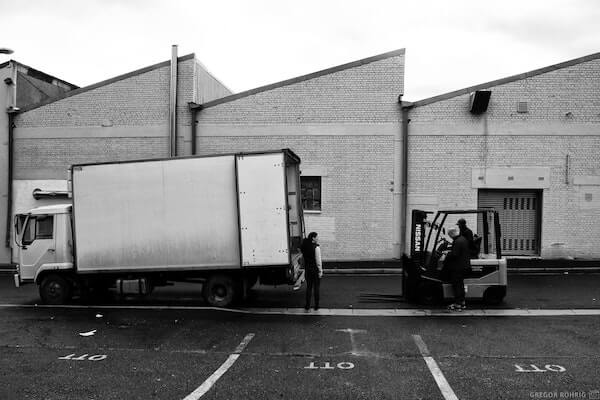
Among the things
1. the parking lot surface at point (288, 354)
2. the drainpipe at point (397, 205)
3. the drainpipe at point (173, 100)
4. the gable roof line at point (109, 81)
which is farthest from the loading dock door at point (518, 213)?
the gable roof line at point (109, 81)

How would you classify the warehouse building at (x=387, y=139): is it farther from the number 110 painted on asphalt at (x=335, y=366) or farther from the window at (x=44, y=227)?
the number 110 painted on asphalt at (x=335, y=366)

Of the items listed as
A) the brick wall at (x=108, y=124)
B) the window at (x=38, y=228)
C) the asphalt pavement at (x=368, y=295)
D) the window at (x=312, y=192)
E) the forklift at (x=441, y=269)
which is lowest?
the asphalt pavement at (x=368, y=295)

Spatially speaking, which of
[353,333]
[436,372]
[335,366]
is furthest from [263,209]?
[436,372]

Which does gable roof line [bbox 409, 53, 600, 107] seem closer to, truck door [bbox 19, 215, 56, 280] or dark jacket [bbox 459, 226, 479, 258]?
dark jacket [bbox 459, 226, 479, 258]

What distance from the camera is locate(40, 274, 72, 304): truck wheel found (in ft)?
38.8

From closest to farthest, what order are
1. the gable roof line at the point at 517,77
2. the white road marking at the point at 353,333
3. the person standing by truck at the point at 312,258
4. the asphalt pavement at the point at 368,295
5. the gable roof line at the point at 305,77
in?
the white road marking at the point at 353,333
the person standing by truck at the point at 312,258
the asphalt pavement at the point at 368,295
the gable roof line at the point at 517,77
the gable roof line at the point at 305,77

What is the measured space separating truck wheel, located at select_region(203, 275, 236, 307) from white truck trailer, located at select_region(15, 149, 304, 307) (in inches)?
0.8

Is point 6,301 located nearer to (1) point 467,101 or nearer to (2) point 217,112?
(2) point 217,112

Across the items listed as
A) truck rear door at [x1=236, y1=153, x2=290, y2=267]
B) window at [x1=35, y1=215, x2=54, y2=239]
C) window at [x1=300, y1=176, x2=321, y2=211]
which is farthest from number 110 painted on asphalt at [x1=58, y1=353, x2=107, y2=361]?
window at [x1=300, y1=176, x2=321, y2=211]

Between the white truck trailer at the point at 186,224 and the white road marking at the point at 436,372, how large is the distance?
3347 mm

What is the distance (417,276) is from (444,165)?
26.5 ft

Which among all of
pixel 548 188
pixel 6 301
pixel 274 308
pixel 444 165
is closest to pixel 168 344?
pixel 274 308

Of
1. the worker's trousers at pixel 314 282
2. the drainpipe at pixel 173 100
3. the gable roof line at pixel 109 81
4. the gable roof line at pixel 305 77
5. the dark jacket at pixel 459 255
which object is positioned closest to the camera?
the dark jacket at pixel 459 255

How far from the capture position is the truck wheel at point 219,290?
36.3 ft
